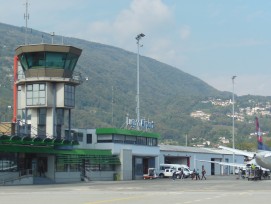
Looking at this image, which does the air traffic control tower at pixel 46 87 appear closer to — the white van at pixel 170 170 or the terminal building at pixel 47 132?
the terminal building at pixel 47 132

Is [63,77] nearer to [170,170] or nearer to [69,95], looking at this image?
[69,95]

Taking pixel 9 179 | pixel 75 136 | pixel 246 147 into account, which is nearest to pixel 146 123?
pixel 75 136

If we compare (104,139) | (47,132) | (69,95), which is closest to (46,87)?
→ (69,95)

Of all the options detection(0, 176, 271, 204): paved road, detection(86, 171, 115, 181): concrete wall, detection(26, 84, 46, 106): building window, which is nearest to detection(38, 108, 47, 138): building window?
detection(26, 84, 46, 106): building window

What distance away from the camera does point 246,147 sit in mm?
190500

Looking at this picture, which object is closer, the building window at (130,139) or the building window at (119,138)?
the building window at (119,138)

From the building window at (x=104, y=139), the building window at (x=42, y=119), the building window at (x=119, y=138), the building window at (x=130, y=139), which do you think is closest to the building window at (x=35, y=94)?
the building window at (x=42, y=119)

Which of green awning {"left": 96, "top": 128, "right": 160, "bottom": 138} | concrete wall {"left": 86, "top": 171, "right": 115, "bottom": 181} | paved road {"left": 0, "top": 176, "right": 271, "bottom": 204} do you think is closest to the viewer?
paved road {"left": 0, "top": 176, "right": 271, "bottom": 204}

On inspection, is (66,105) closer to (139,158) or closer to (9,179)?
(9,179)

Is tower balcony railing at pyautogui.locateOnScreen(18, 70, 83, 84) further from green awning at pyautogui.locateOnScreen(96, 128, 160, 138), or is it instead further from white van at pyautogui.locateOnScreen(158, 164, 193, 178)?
white van at pyautogui.locateOnScreen(158, 164, 193, 178)

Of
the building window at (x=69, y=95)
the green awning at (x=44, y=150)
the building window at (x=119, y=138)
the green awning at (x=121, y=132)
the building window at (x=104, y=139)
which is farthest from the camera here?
the building window at (x=119, y=138)

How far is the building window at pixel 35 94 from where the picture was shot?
231 ft

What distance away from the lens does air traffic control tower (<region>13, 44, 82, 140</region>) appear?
7019 centimetres

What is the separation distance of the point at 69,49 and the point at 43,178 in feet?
52.3
